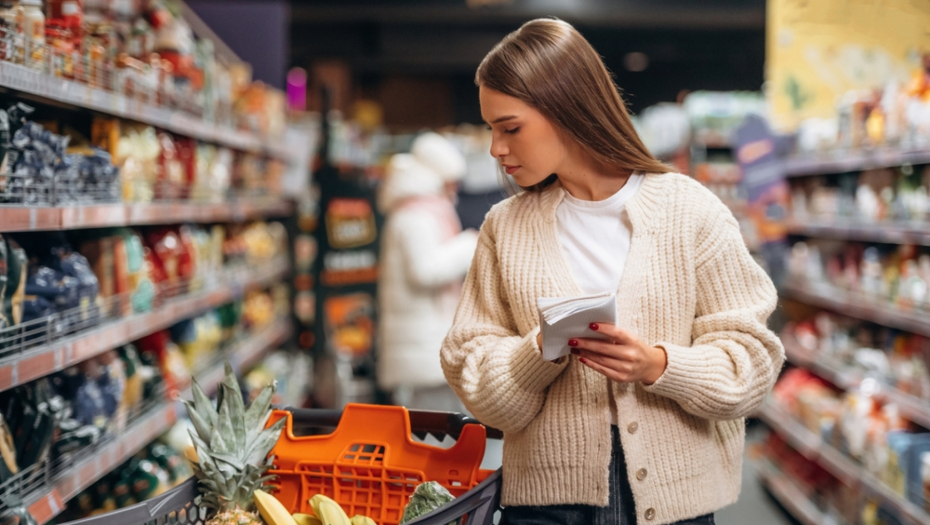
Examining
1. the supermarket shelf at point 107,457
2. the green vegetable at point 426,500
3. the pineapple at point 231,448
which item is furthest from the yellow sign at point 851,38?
the supermarket shelf at point 107,457

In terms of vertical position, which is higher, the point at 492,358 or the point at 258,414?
the point at 492,358

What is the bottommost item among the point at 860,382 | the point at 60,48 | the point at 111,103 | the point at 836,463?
the point at 836,463

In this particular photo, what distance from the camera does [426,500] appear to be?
1496 millimetres

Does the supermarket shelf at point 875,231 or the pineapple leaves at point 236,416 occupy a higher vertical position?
the supermarket shelf at point 875,231

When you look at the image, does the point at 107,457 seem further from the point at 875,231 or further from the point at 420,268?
the point at 875,231

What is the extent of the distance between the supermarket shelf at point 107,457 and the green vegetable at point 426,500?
0.99m

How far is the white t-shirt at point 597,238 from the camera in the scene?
159cm

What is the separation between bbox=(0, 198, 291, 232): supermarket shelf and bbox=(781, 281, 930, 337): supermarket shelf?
3003mm

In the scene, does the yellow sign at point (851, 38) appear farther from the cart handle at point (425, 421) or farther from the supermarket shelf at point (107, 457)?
the supermarket shelf at point (107, 457)

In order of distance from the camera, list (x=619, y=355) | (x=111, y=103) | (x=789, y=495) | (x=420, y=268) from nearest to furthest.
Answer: (x=619, y=355) < (x=111, y=103) < (x=789, y=495) < (x=420, y=268)

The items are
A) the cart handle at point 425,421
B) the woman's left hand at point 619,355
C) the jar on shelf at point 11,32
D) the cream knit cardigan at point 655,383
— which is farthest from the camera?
the jar on shelf at point 11,32

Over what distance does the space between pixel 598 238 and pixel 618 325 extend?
0.19 m

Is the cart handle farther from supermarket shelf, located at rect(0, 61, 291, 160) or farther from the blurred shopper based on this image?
the blurred shopper

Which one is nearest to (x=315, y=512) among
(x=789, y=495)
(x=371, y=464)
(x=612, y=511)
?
(x=371, y=464)
